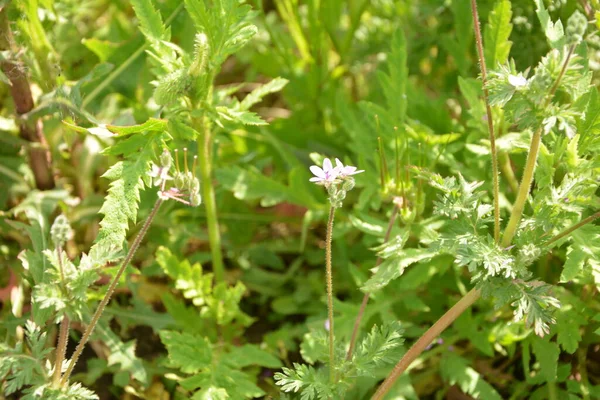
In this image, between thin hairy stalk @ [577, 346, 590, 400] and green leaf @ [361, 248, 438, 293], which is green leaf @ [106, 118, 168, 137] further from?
thin hairy stalk @ [577, 346, 590, 400]

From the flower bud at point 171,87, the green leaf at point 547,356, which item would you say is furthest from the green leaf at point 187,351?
the green leaf at point 547,356

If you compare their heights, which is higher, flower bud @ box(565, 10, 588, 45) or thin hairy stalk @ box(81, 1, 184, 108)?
flower bud @ box(565, 10, 588, 45)

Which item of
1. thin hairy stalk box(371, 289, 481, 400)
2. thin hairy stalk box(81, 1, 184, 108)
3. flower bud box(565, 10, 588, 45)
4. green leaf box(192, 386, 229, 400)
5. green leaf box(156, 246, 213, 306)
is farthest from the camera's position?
thin hairy stalk box(81, 1, 184, 108)

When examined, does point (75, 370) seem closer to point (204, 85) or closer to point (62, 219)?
point (62, 219)

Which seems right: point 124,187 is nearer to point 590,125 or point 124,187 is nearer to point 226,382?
point 226,382

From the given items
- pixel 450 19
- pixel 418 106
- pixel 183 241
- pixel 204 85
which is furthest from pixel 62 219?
pixel 450 19

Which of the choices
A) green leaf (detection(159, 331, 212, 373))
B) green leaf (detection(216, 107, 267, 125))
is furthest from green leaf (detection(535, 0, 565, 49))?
green leaf (detection(159, 331, 212, 373))
